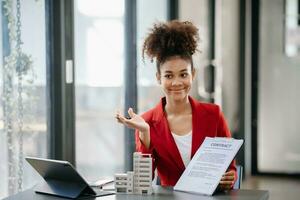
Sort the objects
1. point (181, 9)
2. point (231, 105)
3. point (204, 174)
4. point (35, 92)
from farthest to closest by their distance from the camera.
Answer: point (231, 105) → point (181, 9) → point (35, 92) → point (204, 174)

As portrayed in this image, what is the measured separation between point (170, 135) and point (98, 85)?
1.31 m

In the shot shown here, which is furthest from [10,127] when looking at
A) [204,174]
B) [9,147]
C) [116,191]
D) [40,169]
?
[204,174]

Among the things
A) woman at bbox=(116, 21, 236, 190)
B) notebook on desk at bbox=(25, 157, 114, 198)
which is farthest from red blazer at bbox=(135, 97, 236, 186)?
notebook on desk at bbox=(25, 157, 114, 198)

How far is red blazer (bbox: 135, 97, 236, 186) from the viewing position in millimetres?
2088

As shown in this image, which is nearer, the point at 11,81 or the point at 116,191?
the point at 116,191

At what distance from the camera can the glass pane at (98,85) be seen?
2992mm

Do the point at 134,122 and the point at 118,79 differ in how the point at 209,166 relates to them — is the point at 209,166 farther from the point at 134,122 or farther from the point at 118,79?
the point at 118,79

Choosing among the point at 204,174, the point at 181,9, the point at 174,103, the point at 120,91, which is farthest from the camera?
the point at 181,9

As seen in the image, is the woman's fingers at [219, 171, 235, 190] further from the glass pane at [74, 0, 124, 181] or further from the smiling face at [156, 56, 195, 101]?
the glass pane at [74, 0, 124, 181]

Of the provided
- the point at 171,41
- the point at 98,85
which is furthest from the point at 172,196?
the point at 98,85

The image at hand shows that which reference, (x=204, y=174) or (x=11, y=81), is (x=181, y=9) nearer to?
(x=11, y=81)

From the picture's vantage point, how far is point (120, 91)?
137 inches

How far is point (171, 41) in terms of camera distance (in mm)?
2154

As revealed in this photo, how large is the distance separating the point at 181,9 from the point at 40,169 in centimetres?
298
